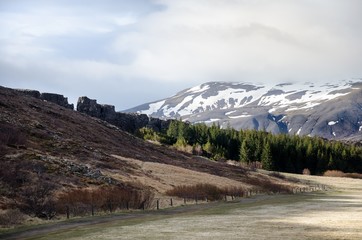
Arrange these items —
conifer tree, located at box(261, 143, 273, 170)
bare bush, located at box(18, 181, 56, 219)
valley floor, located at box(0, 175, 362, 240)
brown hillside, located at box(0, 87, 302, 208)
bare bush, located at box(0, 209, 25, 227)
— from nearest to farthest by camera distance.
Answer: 1. valley floor, located at box(0, 175, 362, 240)
2. bare bush, located at box(0, 209, 25, 227)
3. bare bush, located at box(18, 181, 56, 219)
4. brown hillside, located at box(0, 87, 302, 208)
5. conifer tree, located at box(261, 143, 273, 170)

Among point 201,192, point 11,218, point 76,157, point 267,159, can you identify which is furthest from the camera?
point 267,159

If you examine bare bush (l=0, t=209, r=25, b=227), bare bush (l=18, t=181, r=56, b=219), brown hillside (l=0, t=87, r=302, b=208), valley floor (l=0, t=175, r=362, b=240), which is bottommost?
valley floor (l=0, t=175, r=362, b=240)

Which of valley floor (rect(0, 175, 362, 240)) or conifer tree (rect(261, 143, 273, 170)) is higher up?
conifer tree (rect(261, 143, 273, 170))

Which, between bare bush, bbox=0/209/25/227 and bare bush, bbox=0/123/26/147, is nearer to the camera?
bare bush, bbox=0/209/25/227

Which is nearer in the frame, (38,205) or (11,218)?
(11,218)

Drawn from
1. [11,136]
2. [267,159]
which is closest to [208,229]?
[11,136]

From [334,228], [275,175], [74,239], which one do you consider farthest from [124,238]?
[275,175]

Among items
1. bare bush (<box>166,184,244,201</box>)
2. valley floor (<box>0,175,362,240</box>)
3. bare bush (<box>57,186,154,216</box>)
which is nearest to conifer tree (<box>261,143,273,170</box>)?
bare bush (<box>166,184,244,201</box>)

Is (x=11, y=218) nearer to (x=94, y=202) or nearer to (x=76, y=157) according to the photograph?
(x=94, y=202)

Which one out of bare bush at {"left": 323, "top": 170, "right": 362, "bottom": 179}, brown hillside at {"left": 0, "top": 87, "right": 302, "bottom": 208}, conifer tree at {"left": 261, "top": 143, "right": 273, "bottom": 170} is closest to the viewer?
brown hillside at {"left": 0, "top": 87, "right": 302, "bottom": 208}

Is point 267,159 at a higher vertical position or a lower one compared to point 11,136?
lower

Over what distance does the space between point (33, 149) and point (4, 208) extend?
45.9 metres

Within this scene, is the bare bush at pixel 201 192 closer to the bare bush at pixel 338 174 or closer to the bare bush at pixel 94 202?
the bare bush at pixel 94 202

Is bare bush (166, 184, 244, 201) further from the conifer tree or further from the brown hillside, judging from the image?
the conifer tree
